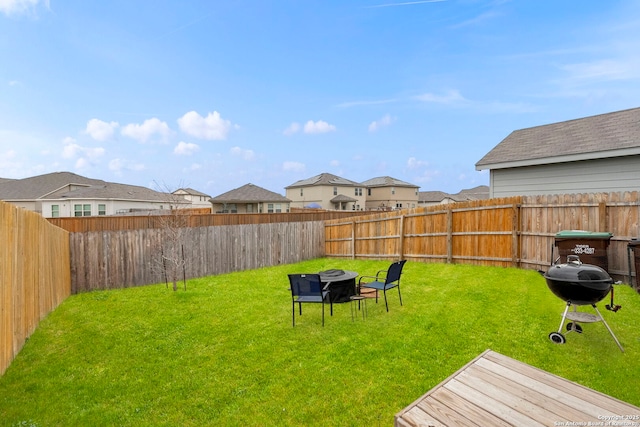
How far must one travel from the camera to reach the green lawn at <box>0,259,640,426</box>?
133 inches

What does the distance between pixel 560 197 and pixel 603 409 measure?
7.48 meters

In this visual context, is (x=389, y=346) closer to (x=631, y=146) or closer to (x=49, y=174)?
(x=631, y=146)

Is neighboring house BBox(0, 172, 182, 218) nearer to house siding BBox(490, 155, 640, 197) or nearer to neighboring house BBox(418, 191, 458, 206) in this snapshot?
house siding BBox(490, 155, 640, 197)

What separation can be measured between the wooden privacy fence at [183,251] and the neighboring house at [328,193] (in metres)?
31.4

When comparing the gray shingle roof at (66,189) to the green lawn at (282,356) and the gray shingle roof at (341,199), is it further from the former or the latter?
the green lawn at (282,356)

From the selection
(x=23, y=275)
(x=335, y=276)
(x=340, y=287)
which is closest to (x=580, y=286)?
(x=340, y=287)

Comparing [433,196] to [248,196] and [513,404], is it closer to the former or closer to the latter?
[248,196]

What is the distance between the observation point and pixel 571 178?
9.95 metres

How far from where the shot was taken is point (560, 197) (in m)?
8.18

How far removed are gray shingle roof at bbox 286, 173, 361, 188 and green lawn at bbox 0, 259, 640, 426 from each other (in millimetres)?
39218

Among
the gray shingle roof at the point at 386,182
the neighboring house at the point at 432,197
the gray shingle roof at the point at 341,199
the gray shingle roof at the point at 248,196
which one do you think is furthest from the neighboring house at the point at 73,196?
Answer: the neighboring house at the point at 432,197

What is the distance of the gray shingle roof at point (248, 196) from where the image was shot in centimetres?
3512

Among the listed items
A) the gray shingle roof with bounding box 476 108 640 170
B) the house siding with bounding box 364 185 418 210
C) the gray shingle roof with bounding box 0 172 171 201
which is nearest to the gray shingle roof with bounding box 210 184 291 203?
the gray shingle roof with bounding box 0 172 171 201

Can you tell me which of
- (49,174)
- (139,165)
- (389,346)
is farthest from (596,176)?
(49,174)
